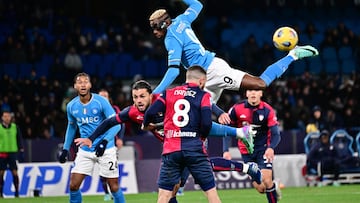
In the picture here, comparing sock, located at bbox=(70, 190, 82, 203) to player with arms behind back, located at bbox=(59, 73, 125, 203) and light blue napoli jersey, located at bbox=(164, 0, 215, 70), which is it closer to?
player with arms behind back, located at bbox=(59, 73, 125, 203)

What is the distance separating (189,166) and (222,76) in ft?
7.18

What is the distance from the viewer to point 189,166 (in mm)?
10992

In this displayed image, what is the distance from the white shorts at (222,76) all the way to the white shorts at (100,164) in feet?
7.28

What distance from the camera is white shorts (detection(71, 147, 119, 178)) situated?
46.4 feet

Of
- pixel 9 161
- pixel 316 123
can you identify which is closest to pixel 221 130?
pixel 9 161

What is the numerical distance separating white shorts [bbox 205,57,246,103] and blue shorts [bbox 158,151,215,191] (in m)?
2.01

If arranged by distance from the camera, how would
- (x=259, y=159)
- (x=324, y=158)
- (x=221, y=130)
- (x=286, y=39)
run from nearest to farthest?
(x=221, y=130) < (x=286, y=39) < (x=259, y=159) < (x=324, y=158)

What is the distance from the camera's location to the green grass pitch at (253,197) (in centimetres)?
1695

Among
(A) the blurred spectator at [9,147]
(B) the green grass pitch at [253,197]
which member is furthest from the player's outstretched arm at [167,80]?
(A) the blurred spectator at [9,147]

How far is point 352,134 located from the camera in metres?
25.2

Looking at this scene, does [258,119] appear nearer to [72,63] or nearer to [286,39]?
[286,39]

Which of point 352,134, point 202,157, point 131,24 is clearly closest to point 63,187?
A: point 352,134

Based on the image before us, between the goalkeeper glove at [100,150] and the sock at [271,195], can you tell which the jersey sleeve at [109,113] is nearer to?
the goalkeeper glove at [100,150]

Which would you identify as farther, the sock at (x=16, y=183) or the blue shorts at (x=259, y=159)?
the sock at (x=16, y=183)
